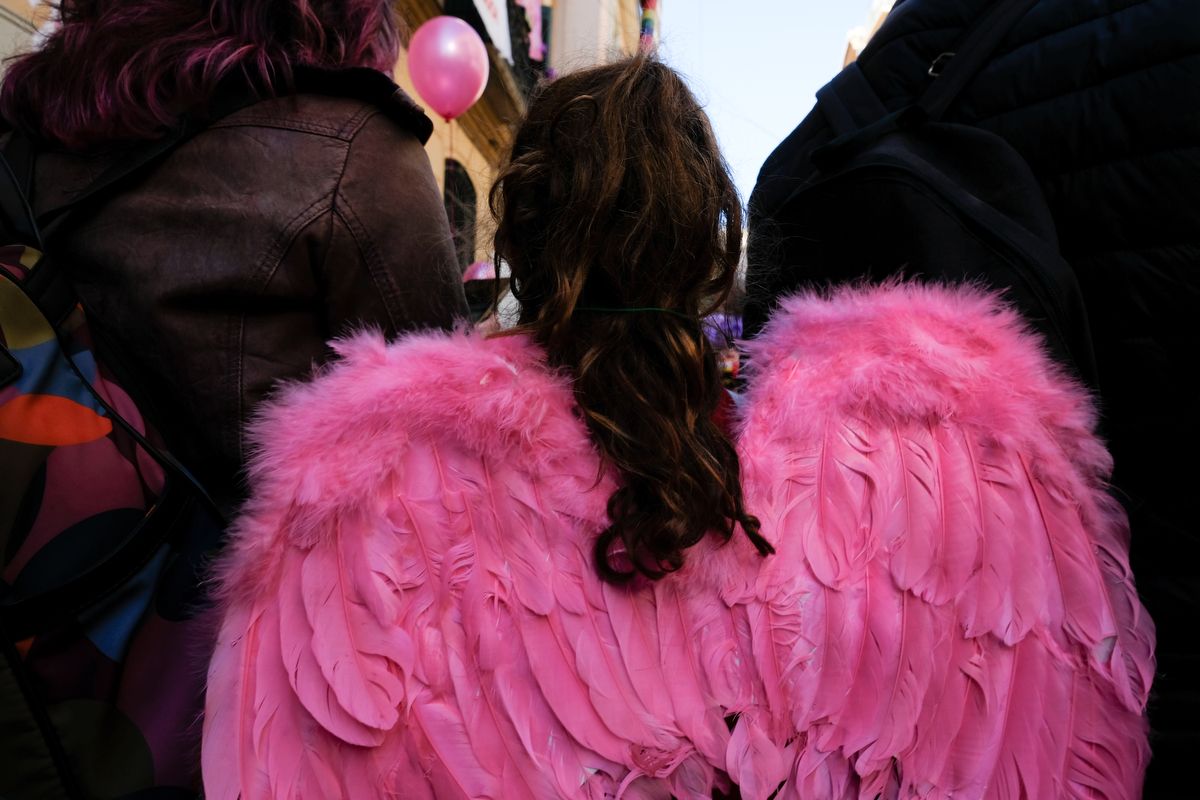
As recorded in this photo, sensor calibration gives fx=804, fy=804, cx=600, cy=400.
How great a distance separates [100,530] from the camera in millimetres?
1053

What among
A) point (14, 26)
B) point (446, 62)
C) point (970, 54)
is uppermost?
point (970, 54)

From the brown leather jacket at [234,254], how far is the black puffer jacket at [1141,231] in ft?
3.38

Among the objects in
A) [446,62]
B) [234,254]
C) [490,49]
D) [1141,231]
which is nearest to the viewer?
[1141,231]

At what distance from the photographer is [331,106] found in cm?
132

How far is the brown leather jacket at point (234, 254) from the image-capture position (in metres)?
1.23

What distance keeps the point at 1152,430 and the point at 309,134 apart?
1344 millimetres

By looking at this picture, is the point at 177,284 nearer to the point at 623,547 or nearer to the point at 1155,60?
the point at 623,547

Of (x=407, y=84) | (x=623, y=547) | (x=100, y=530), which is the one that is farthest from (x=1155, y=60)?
(x=407, y=84)

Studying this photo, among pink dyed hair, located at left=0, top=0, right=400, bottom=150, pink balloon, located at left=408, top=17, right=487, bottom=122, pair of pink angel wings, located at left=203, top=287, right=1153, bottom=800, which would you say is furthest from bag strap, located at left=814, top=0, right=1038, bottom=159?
pink balloon, located at left=408, top=17, right=487, bottom=122

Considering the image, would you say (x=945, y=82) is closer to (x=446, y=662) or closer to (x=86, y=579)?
(x=446, y=662)

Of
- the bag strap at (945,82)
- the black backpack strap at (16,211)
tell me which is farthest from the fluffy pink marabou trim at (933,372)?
the black backpack strap at (16,211)

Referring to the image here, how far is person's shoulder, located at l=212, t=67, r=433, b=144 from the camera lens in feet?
4.20

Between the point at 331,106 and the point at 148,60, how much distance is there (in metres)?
0.26

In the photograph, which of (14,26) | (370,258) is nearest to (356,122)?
(370,258)
